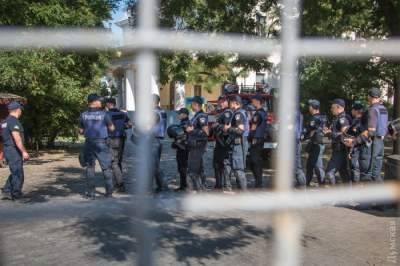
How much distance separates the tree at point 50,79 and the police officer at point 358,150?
11.9 ft

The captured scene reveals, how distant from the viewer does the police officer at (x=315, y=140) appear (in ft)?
24.1

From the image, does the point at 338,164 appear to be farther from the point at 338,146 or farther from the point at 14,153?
the point at 14,153

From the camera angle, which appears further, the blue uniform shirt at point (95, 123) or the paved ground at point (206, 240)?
the blue uniform shirt at point (95, 123)

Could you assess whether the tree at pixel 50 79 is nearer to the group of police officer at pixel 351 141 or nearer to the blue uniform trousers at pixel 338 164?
the group of police officer at pixel 351 141

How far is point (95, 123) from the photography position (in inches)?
271

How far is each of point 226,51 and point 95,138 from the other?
612cm

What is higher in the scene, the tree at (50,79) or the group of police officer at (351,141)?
the tree at (50,79)

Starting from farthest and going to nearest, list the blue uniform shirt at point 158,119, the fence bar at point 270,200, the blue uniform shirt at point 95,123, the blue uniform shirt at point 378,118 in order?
the blue uniform shirt at point 95,123 → the blue uniform shirt at point 378,118 → the blue uniform shirt at point 158,119 → the fence bar at point 270,200

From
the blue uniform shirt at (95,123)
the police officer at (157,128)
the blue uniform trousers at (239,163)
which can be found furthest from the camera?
the blue uniform trousers at (239,163)

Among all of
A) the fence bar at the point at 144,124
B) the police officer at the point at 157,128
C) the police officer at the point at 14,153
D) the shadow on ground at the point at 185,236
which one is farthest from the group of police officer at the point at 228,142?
the fence bar at the point at 144,124

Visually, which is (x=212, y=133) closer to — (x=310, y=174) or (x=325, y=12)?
(x=310, y=174)

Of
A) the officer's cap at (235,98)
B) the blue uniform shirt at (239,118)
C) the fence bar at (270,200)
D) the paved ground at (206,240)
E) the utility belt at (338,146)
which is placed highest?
the officer's cap at (235,98)

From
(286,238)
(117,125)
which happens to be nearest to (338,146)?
(117,125)

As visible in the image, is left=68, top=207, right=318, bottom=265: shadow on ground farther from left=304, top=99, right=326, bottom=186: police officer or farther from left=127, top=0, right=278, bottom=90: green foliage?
left=304, top=99, right=326, bottom=186: police officer
